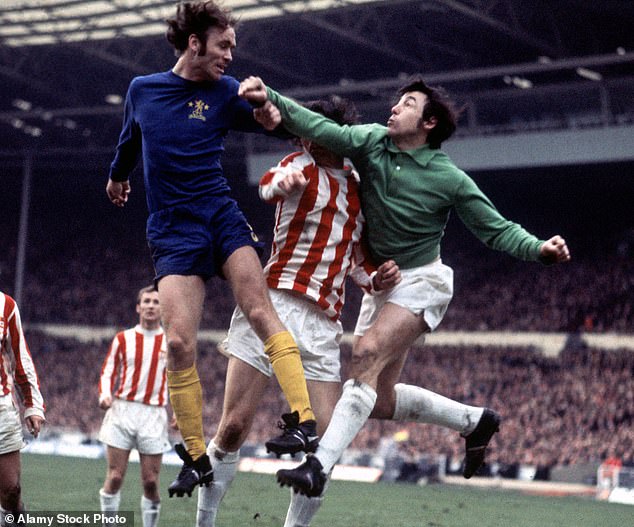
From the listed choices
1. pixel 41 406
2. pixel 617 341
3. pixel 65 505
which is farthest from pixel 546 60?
pixel 41 406

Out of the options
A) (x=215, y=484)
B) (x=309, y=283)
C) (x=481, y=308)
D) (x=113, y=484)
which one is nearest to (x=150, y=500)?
(x=113, y=484)

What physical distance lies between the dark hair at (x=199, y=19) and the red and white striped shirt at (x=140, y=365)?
5.94 metres

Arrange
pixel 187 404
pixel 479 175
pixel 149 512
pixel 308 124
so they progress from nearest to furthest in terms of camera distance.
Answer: pixel 308 124 → pixel 187 404 → pixel 149 512 → pixel 479 175

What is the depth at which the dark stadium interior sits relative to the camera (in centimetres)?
2595

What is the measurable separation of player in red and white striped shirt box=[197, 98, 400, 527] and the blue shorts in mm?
444

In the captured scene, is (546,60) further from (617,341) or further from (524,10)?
(617,341)

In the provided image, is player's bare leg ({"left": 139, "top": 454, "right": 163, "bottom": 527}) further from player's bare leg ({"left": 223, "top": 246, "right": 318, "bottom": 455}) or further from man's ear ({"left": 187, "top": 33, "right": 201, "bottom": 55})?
man's ear ({"left": 187, "top": 33, "right": 201, "bottom": 55})

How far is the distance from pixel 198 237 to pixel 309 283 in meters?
0.82

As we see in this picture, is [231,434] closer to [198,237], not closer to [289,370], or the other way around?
[289,370]

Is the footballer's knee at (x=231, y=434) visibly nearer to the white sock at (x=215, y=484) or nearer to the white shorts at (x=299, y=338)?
the white sock at (x=215, y=484)

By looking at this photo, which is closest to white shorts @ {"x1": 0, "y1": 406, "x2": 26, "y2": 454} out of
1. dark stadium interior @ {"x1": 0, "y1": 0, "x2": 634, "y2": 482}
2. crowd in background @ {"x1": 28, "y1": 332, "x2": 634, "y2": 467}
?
crowd in background @ {"x1": 28, "y1": 332, "x2": 634, "y2": 467}

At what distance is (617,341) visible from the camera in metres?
28.7

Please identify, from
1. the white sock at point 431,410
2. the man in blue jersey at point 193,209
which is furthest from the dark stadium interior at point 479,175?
the man in blue jersey at point 193,209

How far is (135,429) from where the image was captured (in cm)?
1145
